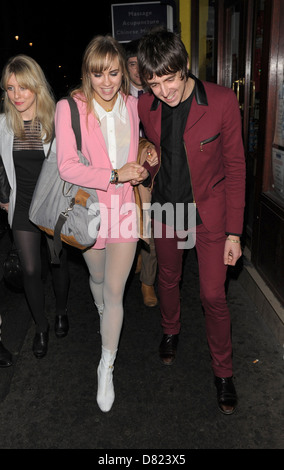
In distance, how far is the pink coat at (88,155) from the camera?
96.7 inches

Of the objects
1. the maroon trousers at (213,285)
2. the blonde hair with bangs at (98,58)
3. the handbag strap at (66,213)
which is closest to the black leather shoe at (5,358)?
the handbag strap at (66,213)

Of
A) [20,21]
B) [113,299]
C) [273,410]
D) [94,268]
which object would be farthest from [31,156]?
[20,21]

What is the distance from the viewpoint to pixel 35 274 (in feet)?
11.1

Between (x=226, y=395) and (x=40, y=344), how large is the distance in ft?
5.15

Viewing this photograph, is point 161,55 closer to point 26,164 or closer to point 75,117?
point 75,117

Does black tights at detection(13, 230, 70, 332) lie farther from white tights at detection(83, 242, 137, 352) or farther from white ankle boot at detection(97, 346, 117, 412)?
white ankle boot at detection(97, 346, 117, 412)

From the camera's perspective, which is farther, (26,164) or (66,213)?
(26,164)

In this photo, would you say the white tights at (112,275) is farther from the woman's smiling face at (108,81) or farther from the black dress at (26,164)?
the woman's smiling face at (108,81)

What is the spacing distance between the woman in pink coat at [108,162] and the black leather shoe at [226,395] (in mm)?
718

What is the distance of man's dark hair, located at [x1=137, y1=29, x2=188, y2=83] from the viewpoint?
2.28 metres

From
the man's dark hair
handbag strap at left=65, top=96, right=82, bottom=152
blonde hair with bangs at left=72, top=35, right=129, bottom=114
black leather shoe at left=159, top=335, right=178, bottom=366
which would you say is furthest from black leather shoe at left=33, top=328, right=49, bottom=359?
the man's dark hair

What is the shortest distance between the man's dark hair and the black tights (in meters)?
1.57

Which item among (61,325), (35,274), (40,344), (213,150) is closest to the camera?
(213,150)

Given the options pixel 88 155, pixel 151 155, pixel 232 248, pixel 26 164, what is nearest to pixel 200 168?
pixel 151 155
